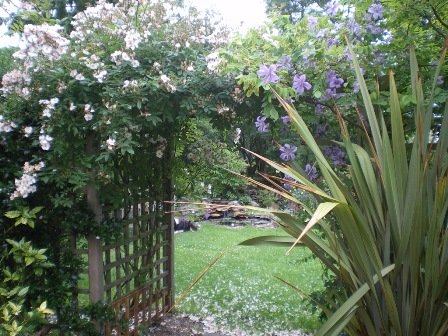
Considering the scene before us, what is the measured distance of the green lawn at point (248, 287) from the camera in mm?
3980

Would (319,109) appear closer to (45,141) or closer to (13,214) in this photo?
(45,141)

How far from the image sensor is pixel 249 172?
13.1 meters

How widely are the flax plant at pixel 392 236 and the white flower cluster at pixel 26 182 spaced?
1.45 m

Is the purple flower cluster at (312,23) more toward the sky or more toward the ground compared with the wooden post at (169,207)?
more toward the sky

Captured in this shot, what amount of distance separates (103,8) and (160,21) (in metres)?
0.32

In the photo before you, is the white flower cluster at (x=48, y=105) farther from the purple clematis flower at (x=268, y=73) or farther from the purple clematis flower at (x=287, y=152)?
the purple clematis flower at (x=287, y=152)

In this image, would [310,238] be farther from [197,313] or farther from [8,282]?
[197,313]

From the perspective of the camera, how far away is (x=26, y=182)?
239cm

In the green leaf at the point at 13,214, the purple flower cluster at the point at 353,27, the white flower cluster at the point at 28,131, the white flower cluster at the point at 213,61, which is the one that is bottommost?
the green leaf at the point at 13,214

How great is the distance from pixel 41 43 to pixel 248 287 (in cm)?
365

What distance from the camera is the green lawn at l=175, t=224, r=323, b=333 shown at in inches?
157

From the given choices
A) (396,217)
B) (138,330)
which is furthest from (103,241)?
(396,217)

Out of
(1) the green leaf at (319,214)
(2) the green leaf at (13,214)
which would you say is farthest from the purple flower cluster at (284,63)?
(2) the green leaf at (13,214)

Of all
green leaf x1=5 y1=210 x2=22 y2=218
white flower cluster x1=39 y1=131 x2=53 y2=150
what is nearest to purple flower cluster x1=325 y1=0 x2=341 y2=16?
white flower cluster x1=39 y1=131 x2=53 y2=150
